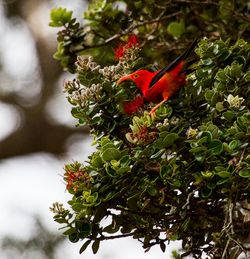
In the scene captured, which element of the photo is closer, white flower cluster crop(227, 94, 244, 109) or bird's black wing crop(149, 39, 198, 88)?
white flower cluster crop(227, 94, 244, 109)

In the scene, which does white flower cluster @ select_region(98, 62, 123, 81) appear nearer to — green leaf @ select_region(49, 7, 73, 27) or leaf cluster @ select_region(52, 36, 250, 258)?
leaf cluster @ select_region(52, 36, 250, 258)

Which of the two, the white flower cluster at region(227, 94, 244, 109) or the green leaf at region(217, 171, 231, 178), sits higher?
A: the white flower cluster at region(227, 94, 244, 109)

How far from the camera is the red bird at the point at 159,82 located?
120 cm

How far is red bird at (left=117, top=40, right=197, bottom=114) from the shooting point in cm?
120

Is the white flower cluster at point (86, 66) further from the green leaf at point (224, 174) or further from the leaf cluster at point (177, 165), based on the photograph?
the green leaf at point (224, 174)

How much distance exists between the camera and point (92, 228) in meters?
1.15

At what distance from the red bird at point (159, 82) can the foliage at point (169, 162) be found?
1 cm

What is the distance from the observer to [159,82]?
1.21 meters

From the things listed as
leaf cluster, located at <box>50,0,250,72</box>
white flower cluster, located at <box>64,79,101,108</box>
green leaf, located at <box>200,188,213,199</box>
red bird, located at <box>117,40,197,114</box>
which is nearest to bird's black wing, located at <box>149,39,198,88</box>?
red bird, located at <box>117,40,197,114</box>

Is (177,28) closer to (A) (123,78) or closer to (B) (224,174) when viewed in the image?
(A) (123,78)

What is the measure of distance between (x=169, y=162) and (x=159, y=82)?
0.61ft

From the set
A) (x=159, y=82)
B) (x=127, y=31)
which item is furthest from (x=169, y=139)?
(x=127, y=31)

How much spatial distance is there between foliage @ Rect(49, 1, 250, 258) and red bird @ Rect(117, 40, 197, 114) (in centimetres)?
1

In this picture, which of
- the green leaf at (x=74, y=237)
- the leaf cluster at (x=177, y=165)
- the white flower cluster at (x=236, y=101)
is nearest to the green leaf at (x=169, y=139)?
the leaf cluster at (x=177, y=165)
